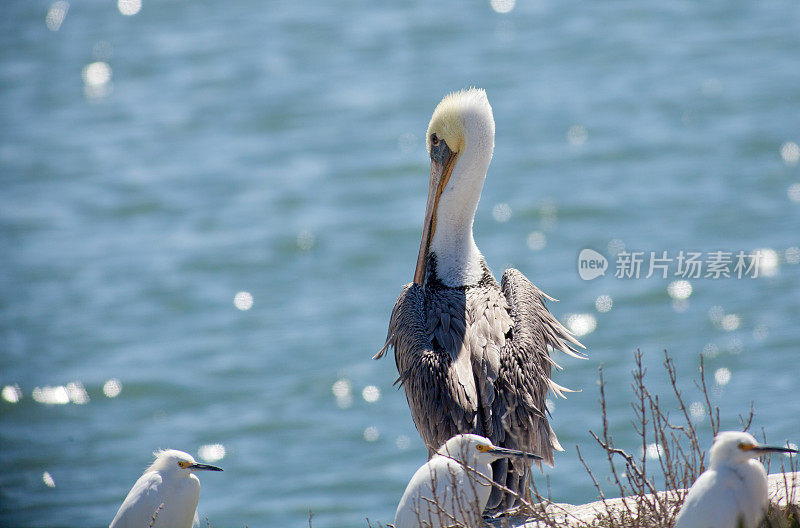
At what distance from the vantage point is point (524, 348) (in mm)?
5867

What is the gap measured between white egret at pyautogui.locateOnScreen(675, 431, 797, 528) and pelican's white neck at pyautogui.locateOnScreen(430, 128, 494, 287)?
256cm

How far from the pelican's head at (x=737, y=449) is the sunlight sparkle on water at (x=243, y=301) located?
38.7ft

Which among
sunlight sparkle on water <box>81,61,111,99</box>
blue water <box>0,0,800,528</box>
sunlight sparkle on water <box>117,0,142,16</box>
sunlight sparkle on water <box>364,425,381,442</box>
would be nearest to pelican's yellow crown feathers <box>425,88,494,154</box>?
blue water <box>0,0,800,528</box>

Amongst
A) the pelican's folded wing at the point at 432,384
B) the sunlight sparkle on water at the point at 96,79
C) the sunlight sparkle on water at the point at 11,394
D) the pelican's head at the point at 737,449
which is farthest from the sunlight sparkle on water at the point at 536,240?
the pelican's head at the point at 737,449

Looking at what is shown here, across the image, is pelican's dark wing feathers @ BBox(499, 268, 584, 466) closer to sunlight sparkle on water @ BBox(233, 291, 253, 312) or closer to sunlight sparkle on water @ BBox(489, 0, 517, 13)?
sunlight sparkle on water @ BBox(233, 291, 253, 312)

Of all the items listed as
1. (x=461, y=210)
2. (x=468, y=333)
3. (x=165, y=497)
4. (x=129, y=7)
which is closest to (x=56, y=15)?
(x=129, y=7)

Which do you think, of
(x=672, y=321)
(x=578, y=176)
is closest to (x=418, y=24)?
(x=578, y=176)

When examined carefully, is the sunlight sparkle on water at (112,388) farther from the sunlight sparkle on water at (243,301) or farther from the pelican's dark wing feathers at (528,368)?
the pelican's dark wing feathers at (528,368)

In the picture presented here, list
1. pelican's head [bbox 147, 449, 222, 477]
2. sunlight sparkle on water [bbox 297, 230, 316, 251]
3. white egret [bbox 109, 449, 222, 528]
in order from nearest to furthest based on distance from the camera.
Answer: white egret [bbox 109, 449, 222, 528] → pelican's head [bbox 147, 449, 222, 477] → sunlight sparkle on water [bbox 297, 230, 316, 251]

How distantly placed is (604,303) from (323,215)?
490cm

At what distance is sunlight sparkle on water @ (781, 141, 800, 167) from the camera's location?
16.3 meters

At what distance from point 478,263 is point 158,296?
33.5 ft

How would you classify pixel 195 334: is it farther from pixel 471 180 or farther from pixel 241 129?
pixel 471 180

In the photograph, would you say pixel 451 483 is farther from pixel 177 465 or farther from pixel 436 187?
pixel 436 187
